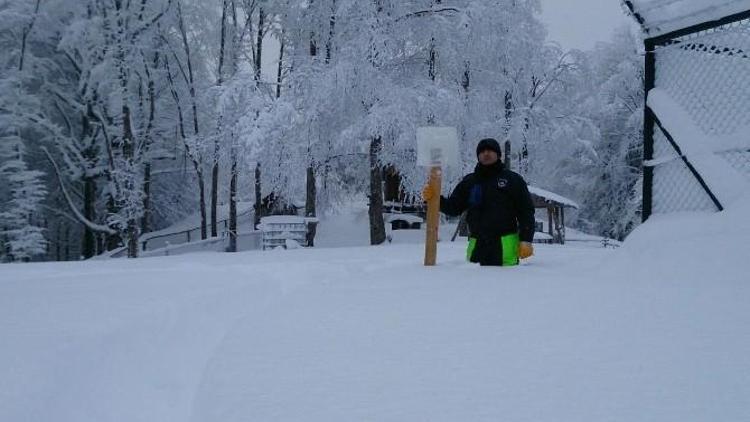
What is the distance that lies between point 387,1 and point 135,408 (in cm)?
1007

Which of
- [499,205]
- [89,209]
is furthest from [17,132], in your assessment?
[499,205]

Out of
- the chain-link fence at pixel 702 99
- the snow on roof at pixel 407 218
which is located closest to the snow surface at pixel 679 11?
the chain-link fence at pixel 702 99

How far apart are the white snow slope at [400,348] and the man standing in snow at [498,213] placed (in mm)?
1097

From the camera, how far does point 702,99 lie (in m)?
4.32

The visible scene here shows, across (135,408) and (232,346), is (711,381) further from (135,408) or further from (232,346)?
(135,408)

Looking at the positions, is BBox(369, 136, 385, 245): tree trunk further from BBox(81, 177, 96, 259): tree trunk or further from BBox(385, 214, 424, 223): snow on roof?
BBox(81, 177, 96, 259): tree trunk

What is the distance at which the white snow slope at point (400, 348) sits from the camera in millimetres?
1537

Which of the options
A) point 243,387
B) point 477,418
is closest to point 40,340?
point 243,387

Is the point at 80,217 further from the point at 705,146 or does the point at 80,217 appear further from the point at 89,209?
the point at 705,146

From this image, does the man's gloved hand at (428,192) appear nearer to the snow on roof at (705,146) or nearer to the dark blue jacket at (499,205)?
the dark blue jacket at (499,205)

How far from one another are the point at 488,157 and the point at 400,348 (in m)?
3.22

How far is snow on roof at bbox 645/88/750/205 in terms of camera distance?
3.97 meters

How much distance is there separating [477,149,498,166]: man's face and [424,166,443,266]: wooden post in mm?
500

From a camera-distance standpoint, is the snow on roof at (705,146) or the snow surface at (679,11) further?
the snow surface at (679,11)
